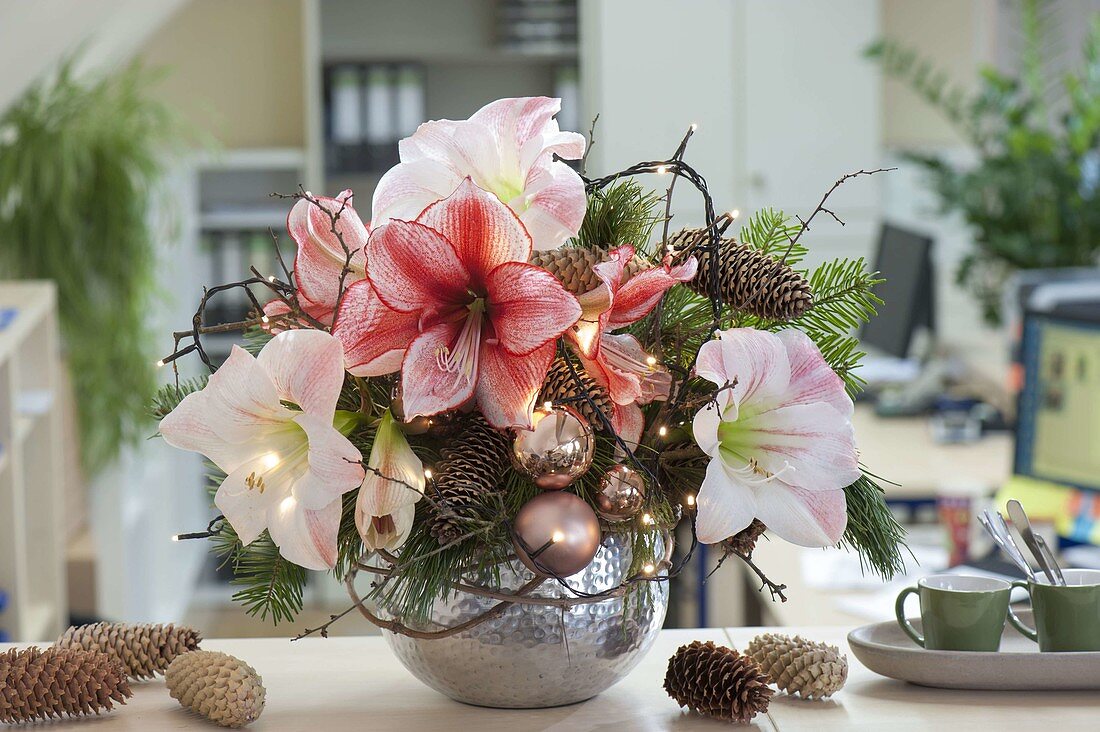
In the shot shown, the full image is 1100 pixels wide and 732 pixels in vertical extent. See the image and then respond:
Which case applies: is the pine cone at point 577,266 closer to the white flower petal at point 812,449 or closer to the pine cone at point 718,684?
the white flower petal at point 812,449

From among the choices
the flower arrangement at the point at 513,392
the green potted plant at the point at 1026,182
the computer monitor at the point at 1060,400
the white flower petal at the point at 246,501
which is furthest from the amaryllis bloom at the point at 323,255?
the green potted plant at the point at 1026,182

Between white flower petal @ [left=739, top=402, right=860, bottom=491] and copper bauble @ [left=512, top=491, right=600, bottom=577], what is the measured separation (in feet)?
0.33

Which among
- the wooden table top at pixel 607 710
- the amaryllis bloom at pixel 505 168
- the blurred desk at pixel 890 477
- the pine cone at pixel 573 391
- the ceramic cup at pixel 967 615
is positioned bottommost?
the blurred desk at pixel 890 477

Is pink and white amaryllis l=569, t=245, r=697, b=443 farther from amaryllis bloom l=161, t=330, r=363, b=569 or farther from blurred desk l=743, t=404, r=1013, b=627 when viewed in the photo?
blurred desk l=743, t=404, r=1013, b=627

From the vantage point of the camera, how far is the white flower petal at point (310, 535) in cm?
68

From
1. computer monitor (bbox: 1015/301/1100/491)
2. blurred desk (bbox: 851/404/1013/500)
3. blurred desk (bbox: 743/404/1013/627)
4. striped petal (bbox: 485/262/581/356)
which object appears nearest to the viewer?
striped petal (bbox: 485/262/581/356)

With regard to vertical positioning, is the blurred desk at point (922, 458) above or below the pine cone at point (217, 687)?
below

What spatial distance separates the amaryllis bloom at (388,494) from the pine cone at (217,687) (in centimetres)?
16

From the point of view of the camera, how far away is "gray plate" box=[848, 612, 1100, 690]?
82 centimetres

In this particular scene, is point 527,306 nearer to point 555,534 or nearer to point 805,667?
point 555,534

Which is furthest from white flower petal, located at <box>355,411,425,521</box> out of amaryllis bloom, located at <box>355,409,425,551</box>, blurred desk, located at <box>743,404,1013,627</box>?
blurred desk, located at <box>743,404,1013,627</box>

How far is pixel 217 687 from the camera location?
791 mm

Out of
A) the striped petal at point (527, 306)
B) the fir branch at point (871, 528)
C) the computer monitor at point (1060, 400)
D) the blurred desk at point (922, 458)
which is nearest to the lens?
the striped petal at point (527, 306)

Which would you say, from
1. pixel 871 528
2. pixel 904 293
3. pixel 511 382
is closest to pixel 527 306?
pixel 511 382
